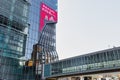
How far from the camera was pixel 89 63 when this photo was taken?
47.8 meters

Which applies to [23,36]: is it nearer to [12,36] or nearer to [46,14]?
[12,36]

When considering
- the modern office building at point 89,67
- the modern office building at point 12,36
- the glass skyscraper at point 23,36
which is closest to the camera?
the modern office building at point 89,67

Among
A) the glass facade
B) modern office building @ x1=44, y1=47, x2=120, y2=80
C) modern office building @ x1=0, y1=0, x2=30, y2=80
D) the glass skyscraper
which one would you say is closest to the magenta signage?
the glass skyscraper

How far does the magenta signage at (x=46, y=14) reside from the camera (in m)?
73.1

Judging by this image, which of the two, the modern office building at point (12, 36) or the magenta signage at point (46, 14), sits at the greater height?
the magenta signage at point (46, 14)

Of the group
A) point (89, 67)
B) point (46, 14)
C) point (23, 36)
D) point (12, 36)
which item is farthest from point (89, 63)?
point (46, 14)

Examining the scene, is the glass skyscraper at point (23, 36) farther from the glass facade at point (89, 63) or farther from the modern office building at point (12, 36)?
the glass facade at point (89, 63)

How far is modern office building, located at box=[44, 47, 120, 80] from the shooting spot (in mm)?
43500

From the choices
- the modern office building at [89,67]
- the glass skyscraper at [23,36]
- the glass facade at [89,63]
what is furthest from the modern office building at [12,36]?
the glass facade at [89,63]

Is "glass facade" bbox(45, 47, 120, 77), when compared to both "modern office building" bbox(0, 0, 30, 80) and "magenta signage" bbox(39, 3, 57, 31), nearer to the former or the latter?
"modern office building" bbox(0, 0, 30, 80)

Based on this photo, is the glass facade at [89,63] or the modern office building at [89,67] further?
the modern office building at [89,67]

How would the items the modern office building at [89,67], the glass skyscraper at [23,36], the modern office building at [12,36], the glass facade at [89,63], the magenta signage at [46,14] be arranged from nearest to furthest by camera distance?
the glass facade at [89,63] < the modern office building at [89,67] < the modern office building at [12,36] < the glass skyscraper at [23,36] < the magenta signage at [46,14]

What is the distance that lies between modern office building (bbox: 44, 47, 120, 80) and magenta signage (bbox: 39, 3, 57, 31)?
20945 mm

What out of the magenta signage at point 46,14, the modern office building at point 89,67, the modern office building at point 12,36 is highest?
the magenta signage at point 46,14
